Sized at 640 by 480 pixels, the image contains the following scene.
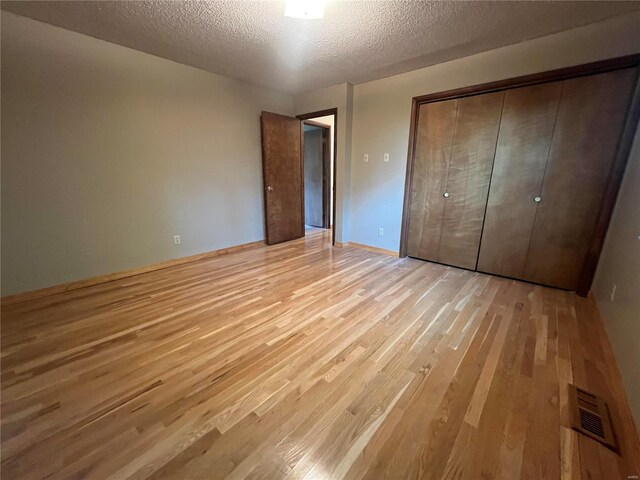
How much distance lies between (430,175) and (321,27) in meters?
1.94

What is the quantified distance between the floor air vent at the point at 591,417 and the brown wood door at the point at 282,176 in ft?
12.0

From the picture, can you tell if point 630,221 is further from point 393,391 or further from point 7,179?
point 7,179

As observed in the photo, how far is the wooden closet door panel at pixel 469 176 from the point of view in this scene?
2.63 m

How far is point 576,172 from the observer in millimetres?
2268

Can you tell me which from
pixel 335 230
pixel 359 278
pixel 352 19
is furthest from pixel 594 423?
pixel 335 230

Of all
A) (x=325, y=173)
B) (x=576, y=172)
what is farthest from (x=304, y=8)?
(x=325, y=173)

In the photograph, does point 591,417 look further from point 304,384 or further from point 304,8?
point 304,8

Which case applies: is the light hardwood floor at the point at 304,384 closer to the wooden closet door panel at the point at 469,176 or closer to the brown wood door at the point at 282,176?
the wooden closet door panel at the point at 469,176

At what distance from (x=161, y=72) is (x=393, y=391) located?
369 centimetres

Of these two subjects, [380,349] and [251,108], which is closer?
[380,349]

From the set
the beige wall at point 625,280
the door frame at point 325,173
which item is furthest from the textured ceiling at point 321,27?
the door frame at point 325,173

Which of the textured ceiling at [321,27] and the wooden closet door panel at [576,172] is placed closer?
the textured ceiling at [321,27]

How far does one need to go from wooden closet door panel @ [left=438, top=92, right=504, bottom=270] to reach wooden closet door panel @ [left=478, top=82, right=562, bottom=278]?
0.07m

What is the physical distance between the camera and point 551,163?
2.36 metres
